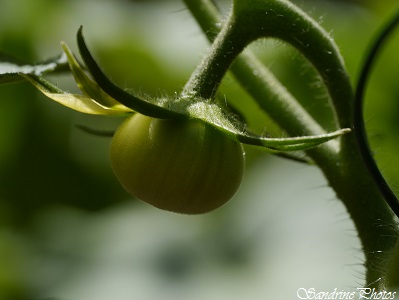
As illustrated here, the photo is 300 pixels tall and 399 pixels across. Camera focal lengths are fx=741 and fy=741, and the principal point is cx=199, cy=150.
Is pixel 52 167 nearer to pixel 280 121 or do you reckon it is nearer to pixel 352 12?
pixel 352 12

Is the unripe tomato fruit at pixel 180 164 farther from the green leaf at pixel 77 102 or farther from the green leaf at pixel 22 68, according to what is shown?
the green leaf at pixel 22 68

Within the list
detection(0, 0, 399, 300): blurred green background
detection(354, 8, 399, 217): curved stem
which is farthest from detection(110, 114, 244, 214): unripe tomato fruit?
detection(0, 0, 399, 300): blurred green background

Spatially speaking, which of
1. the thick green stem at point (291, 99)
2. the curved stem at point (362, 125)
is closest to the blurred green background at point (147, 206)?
the thick green stem at point (291, 99)

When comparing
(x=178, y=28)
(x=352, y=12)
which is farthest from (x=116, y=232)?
(x=352, y=12)

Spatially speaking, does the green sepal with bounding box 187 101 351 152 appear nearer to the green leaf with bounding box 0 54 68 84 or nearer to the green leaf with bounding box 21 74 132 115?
the green leaf with bounding box 21 74 132 115

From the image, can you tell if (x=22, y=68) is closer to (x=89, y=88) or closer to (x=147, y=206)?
(x=89, y=88)
